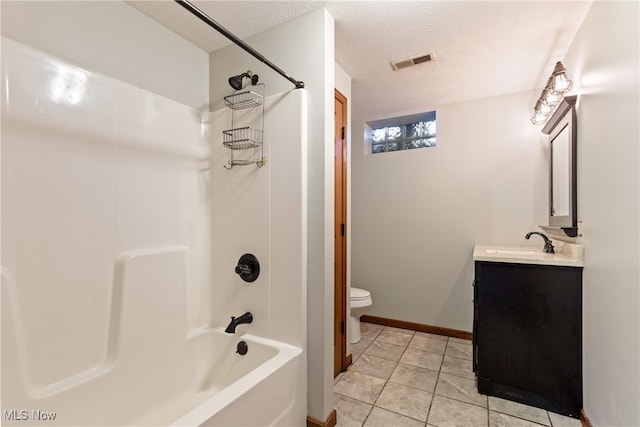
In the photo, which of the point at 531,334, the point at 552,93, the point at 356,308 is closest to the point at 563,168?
the point at 552,93

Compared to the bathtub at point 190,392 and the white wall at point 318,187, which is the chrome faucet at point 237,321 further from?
the white wall at point 318,187

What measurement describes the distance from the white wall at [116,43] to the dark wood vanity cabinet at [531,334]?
2348 millimetres

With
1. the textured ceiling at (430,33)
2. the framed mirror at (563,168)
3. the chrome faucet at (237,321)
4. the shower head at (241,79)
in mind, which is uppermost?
the textured ceiling at (430,33)

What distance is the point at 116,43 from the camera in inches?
60.6

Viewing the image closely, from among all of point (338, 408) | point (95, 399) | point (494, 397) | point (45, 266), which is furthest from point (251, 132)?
point (494, 397)

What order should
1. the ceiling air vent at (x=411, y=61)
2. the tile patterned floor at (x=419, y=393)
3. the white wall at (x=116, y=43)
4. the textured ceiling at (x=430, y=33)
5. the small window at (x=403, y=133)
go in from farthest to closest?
the small window at (x=403, y=133) < the ceiling air vent at (x=411, y=61) < the tile patterned floor at (x=419, y=393) < the textured ceiling at (x=430, y=33) < the white wall at (x=116, y=43)

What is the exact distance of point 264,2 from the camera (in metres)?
1.53

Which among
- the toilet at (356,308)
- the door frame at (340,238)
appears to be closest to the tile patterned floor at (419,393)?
the toilet at (356,308)

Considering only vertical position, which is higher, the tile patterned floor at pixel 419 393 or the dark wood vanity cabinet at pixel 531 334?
the dark wood vanity cabinet at pixel 531 334

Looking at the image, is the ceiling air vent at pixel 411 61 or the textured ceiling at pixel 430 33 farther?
the ceiling air vent at pixel 411 61

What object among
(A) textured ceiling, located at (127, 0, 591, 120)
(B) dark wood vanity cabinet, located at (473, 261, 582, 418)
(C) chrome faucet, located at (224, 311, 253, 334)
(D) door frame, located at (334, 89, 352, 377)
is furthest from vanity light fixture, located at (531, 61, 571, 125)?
(C) chrome faucet, located at (224, 311, 253, 334)

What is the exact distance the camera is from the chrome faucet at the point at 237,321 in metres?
1.64

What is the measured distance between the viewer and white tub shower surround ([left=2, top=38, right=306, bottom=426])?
119 cm

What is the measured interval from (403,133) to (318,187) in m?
2.12
